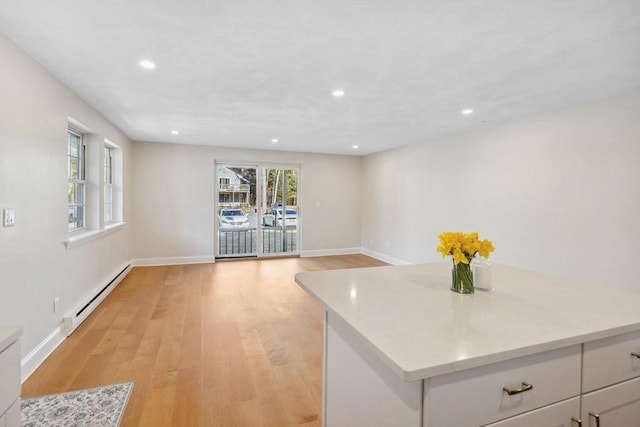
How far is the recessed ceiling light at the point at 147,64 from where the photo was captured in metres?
2.43

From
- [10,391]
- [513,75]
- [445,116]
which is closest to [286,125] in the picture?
[445,116]

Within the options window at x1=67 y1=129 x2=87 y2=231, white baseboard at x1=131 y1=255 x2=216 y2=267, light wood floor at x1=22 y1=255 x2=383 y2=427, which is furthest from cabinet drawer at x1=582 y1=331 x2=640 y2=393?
white baseboard at x1=131 y1=255 x2=216 y2=267

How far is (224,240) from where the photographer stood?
265 inches

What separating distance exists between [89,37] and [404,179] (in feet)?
16.9

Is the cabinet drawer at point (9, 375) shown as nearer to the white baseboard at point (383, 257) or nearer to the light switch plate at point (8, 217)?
the light switch plate at point (8, 217)

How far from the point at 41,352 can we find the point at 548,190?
16.6 ft

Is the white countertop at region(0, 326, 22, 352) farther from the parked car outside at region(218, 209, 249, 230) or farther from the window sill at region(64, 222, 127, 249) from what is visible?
the parked car outside at region(218, 209, 249, 230)

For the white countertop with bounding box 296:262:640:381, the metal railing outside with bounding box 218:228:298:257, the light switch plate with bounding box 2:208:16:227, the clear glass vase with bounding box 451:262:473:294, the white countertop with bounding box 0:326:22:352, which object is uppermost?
the light switch plate with bounding box 2:208:16:227

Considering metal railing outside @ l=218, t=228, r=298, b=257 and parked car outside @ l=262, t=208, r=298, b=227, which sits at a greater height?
parked car outside @ l=262, t=208, r=298, b=227

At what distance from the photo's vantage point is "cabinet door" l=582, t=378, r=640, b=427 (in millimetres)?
1057

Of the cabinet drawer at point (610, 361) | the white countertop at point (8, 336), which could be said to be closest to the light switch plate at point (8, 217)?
the white countertop at point (8, 336)

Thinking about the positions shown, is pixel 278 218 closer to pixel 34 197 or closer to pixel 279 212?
pixel 279 212

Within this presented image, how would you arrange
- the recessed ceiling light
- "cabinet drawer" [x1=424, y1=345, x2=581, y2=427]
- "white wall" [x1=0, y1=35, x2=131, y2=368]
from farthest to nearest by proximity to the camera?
the recessed ceiling light
"white wall" [x1=0, y1=35, x2=131, y2=368]
"cabinet drawer" [x1=424, y1=345, x2=581, y2=427]

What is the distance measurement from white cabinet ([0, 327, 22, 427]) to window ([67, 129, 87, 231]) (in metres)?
2.98
